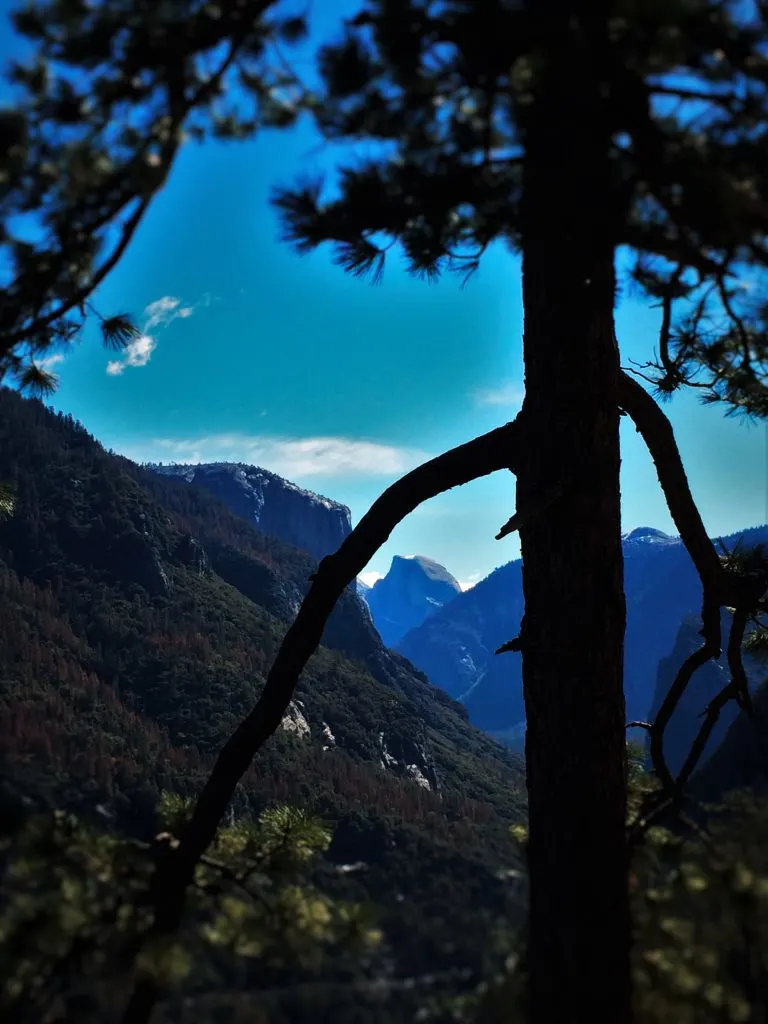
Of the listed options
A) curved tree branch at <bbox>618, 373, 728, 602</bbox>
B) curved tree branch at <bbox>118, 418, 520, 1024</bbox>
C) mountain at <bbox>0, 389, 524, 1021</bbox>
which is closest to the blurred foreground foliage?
curved tree branch at <bbox>118, 418, 520, 1024</bbox>

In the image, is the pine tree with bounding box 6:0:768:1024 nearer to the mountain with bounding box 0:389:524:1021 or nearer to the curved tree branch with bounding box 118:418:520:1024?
the curved tree branch with bounding box 118:418:520:1024

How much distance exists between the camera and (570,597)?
9.98 feet

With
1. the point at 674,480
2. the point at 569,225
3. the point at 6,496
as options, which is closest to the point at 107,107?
the point at 569,225

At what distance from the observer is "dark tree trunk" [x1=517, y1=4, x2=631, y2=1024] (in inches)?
99.4

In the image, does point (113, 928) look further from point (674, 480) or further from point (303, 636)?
point (674, 480)

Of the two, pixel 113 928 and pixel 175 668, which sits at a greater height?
pixel 175 668

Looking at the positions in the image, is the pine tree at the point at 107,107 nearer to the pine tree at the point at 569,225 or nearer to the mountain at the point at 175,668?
the pine tree at the point at 569,225

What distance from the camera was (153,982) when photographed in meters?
2.06

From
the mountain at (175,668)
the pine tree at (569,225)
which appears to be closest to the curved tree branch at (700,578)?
the pine tree at (569,225)

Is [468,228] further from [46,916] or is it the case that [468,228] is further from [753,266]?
[46,916]

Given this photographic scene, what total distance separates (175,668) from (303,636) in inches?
4251

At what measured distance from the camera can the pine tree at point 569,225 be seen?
6.44ft

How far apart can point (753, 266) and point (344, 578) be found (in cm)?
204

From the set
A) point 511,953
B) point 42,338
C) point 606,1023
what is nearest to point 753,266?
point 511,953
